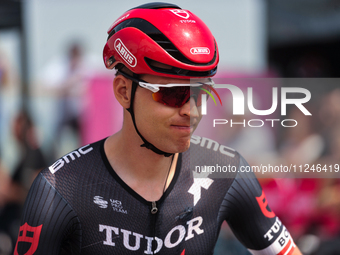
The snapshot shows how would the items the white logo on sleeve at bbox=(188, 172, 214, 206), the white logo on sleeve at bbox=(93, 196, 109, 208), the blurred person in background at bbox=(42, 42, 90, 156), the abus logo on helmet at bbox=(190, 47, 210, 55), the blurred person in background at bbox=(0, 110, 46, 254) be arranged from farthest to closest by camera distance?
the blurred person in background at bbox=(42, 42, 90, 156)
the blurred person in background at bbox=(0, 110, 46, 254)
the white logo on sleeve at bbox=(188, 172, 214, 206)
the white logo on sleeve at bbox=(93, 196, 109, 208)
the abus logo on helmet at bbox=(190, 47, 210, 55)

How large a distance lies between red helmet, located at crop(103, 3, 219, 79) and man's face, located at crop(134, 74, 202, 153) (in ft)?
0.29

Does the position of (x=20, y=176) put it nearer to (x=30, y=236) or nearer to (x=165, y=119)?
(x=30, y=236)

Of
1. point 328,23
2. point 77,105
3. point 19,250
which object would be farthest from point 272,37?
point 19,250

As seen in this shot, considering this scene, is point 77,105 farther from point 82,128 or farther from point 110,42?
point 110,42

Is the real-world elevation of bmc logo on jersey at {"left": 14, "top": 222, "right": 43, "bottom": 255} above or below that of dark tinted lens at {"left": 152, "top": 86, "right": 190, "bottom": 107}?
below

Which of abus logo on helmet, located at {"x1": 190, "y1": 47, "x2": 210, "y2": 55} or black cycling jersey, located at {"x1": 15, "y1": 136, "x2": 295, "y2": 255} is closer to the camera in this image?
abus logo on helmet, located at {"x1": 190, "y1": 47, "x2": 210, "y2": 55}

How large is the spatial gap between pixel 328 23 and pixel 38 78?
7.63m

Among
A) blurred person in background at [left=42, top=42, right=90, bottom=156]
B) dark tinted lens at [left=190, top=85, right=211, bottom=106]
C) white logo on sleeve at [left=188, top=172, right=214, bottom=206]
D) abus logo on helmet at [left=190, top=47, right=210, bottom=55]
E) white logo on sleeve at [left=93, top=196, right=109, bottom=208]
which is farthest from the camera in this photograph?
blurred person in background at [left=42, top=42, right=90, bottom=156]

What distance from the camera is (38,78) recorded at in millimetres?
10477

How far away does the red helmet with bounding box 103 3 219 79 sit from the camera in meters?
2.24

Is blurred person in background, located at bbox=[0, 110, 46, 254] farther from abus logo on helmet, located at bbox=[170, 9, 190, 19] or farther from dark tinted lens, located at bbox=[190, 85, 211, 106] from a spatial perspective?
abus logo on helmet, located at bbox=[170, 9, 190, 19]

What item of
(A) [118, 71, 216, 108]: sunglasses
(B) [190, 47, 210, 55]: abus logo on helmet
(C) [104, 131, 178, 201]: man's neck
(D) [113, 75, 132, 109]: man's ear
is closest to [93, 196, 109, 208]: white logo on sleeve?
(C) [104, 131, 178, 201]: man's neck

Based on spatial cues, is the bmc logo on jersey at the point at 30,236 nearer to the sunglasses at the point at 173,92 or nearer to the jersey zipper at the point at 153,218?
the jersey zipper at the point at 153,218

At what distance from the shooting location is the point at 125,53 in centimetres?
239
